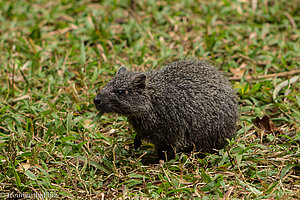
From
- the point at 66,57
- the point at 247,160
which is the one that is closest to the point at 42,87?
the point at 66,57

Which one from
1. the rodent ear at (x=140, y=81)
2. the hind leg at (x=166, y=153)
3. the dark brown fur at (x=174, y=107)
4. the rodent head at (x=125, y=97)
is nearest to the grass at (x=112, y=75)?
the hind leg at (x=166, y=153)

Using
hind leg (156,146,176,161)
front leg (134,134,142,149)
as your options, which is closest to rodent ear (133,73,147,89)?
front leg (134,134,142,149)

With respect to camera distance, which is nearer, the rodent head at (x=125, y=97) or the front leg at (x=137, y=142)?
the rodent head at (x=125, y=97)

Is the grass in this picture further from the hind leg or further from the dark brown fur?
the dark brown fur

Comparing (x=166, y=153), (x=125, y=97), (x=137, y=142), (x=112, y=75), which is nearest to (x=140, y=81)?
(x=125, y=97)

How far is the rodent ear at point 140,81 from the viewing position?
5047 mm

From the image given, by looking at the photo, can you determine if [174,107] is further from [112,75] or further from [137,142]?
[112,75]

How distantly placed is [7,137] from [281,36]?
6142mm

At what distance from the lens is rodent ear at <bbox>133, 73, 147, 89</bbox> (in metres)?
5.05

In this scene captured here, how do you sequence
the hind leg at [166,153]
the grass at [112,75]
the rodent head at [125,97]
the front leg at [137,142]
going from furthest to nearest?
the front leg at [137,142] → the hind leg at [166,153] → the rodent head at [125,97] → the grass at [112,75]

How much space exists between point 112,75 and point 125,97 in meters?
2.20

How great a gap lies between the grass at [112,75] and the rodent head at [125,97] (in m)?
0.65

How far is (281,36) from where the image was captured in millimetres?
8289

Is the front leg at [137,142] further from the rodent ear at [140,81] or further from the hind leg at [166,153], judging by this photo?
the rodent ear at [140,81]
